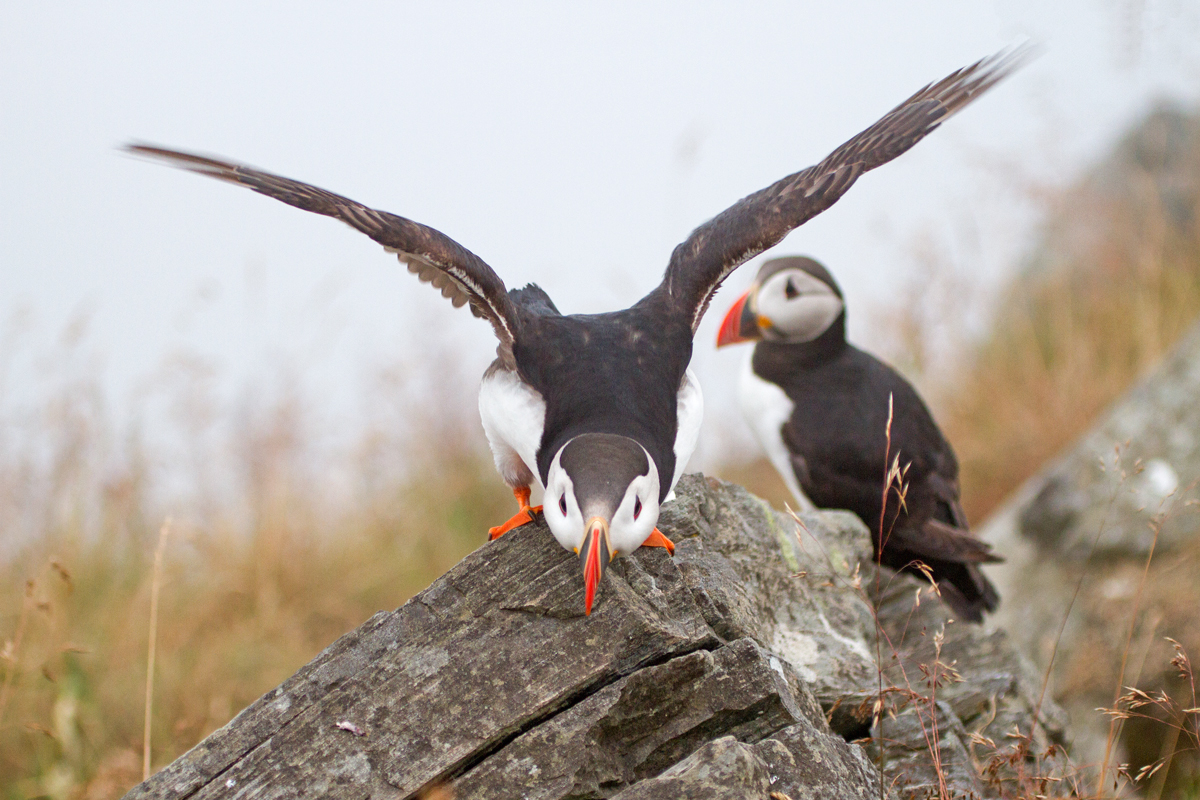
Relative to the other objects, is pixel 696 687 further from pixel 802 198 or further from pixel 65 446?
pixel 65 446

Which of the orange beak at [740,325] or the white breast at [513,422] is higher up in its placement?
the orange beak at [740,325]

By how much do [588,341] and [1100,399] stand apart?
622cm

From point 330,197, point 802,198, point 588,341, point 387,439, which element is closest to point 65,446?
point 387,439

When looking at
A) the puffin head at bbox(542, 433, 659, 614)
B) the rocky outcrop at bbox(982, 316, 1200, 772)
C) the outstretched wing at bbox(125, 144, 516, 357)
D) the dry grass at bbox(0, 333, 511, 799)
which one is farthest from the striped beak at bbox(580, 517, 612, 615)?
the rocky outcrop at bbox(982, 316, 1200, 772)

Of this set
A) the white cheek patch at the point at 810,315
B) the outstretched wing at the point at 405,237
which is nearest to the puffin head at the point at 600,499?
the outstretched wing at the point at 405,237

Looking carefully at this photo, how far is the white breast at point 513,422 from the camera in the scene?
3.34 m

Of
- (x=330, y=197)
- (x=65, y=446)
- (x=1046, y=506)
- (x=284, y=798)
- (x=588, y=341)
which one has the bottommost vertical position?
(x=1046, y=506)

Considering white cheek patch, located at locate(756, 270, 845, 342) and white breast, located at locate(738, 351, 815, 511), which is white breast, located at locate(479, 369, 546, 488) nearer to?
white breast, located at locate(738, 351, 815, 511)

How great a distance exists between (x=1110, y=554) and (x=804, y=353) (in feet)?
6.72

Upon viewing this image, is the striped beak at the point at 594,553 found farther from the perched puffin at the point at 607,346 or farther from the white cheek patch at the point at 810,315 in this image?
the white cheek patch at the point at 810,315

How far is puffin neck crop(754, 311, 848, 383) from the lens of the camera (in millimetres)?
5852

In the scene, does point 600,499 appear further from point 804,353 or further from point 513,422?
point 804,353

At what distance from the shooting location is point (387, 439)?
8.05 metres

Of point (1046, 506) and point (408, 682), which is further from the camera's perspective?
point (1046, 506)
